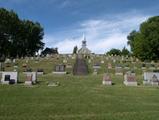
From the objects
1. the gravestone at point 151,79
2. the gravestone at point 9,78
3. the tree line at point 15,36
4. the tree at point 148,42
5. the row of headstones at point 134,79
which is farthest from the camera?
the tree line at point 15,36

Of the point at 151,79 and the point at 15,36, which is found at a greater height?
the point at 15,36

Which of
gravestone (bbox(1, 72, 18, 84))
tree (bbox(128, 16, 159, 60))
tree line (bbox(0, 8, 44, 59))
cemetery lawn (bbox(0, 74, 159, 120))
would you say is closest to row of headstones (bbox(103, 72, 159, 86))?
gravestone (bbox(1, 72, 18, 84))

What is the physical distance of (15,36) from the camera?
91250 mm

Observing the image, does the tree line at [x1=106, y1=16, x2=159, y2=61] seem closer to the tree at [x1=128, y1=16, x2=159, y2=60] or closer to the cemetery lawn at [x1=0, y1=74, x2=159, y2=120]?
the tree at [x1=128, y1=16, x2=159, y2=60]

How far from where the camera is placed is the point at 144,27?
7925 centimetres

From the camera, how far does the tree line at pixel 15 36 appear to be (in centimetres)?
8625

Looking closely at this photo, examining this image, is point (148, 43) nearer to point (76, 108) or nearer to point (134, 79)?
point (134, 79)

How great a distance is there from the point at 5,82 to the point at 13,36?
6081 cm

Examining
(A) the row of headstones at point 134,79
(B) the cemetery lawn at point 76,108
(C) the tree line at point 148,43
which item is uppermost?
(C) the tree line at point 148,43

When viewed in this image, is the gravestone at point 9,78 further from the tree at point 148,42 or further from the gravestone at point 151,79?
the tree at point 148,42

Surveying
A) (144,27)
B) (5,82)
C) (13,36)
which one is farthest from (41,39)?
(5,82)

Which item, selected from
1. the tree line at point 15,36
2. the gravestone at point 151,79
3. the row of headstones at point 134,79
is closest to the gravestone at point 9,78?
the row of headstones at point 134,79

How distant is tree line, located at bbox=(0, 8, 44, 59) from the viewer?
283 feet

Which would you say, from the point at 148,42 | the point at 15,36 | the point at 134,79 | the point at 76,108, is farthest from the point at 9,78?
the point at 15,36
